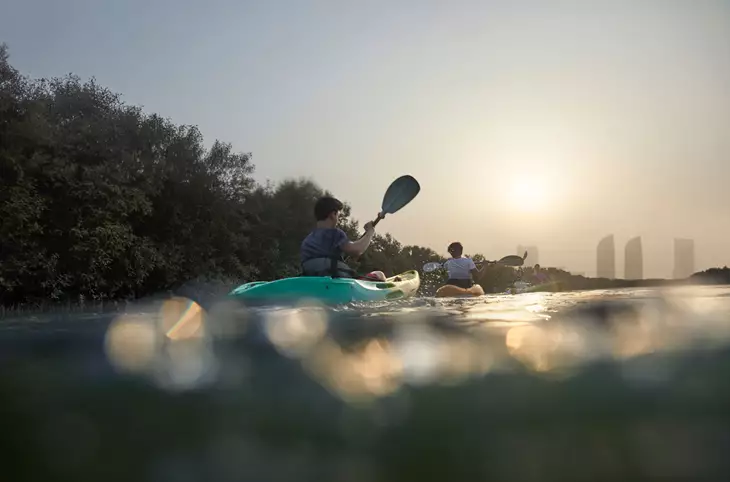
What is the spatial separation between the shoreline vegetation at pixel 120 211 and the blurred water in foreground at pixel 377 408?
9.71m

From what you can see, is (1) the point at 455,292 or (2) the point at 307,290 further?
(1) the point at 455,292

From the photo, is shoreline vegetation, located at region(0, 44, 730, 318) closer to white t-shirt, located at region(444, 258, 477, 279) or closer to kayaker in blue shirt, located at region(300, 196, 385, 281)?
white t-shirt, located at region(444, 258, 477, 279)

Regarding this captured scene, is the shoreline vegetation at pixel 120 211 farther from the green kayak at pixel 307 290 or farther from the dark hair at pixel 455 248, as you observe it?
the green kayak at pixel 307 290

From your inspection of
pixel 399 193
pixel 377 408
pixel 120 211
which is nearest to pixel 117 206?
pixel 120 211

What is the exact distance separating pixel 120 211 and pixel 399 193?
1558cm

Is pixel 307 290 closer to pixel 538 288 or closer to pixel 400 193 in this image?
pixel 400 193

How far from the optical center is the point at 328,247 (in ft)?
31.5

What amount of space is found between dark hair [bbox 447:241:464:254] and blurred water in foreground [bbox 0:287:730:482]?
342 inches

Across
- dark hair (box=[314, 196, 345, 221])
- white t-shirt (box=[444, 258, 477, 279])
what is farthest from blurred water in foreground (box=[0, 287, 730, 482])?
white t-shirt (box=[444, 258, 477, 279])

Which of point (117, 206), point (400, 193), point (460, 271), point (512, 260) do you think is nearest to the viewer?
point (400, 193)

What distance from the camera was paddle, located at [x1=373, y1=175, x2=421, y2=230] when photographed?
38.5 feet

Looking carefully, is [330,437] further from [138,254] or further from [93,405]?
[138,254]

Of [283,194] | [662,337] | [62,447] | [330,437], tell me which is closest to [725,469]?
[330,437]

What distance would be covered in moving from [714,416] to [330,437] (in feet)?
5.34
